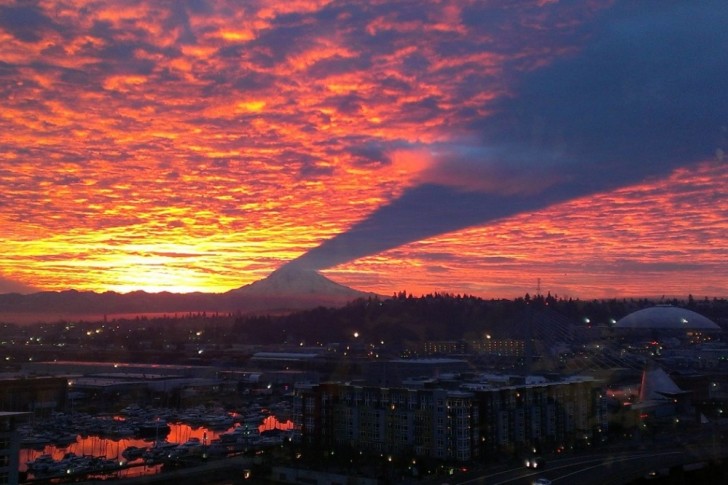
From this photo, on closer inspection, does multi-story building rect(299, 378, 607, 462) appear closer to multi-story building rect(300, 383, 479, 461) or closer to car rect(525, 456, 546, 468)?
multi-story building rect(300, 383, 479, 461)

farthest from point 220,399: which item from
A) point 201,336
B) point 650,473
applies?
point 201,336

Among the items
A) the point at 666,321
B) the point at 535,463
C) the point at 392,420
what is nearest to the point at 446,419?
the point at 392,420

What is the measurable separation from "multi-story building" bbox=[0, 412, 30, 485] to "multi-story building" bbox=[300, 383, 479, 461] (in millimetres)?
4104

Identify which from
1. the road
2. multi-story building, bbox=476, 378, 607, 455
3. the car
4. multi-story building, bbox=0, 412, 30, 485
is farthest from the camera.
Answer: multi-story building, bbox=476, 378, 607, 455

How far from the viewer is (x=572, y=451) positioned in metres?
9.31

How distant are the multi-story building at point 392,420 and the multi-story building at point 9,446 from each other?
13.5ft

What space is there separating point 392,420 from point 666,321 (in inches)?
769

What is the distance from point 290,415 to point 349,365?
22.3 feet

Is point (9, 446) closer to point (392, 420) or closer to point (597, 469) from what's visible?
point (392, 420)

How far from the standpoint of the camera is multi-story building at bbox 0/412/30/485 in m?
6.05

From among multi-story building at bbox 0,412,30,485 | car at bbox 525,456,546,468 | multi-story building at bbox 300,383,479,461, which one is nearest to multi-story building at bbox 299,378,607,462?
multi-story building at bbox 300,383,479,461

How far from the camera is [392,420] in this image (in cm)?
912

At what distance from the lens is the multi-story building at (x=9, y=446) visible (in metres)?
6.05

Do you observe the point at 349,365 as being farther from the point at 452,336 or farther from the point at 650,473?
the point at 650,473
